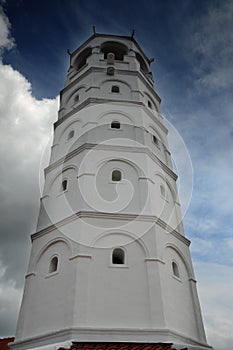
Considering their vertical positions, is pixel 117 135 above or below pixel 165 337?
above

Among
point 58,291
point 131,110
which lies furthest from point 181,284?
point 131,110

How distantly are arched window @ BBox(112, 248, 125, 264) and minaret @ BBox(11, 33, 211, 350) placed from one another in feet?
0.15

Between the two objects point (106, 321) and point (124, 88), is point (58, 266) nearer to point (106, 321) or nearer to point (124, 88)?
point (106, 321)

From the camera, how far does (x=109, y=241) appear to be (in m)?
14.1

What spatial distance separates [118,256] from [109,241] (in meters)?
0.85

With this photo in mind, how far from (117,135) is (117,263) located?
307 inches

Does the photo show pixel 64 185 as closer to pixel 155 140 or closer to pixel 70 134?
pixel 70 134

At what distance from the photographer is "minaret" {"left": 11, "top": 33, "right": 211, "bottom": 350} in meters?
12.1

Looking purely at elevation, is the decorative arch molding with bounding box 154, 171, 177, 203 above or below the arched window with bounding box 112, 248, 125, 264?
above

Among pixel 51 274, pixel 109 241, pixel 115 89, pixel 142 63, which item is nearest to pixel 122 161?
pixel 109 241

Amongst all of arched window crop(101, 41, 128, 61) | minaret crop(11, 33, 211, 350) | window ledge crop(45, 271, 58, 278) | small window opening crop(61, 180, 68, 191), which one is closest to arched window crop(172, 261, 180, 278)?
minaret crop(11, 33, 211, 350)

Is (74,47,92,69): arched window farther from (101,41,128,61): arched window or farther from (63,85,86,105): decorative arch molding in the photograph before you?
(63,85,86,105): decorative arch molding

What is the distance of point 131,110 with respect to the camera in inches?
810

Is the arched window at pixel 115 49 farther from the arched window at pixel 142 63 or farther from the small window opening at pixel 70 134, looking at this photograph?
the small window opening at pixel 70 134
